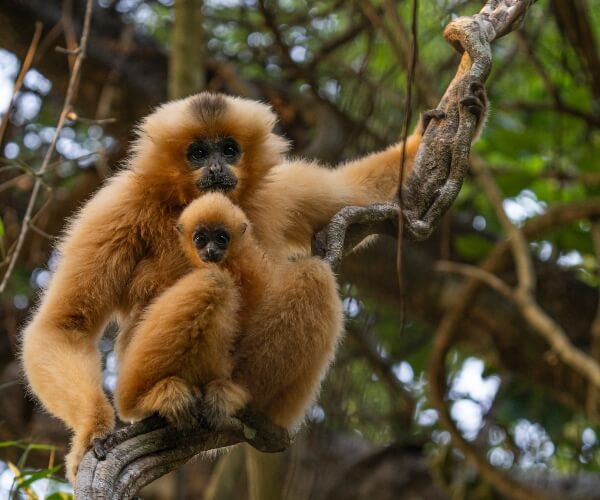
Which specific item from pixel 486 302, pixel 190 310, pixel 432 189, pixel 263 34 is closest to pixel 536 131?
pixel 486 302

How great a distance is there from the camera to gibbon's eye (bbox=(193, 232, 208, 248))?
3.35 m

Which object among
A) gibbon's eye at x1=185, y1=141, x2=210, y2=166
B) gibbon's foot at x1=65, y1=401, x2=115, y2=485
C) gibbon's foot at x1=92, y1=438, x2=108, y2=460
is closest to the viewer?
gibbon's foot at x1=92, y1=438, x2=108, y2=460

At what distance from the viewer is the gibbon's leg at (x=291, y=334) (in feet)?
10.8

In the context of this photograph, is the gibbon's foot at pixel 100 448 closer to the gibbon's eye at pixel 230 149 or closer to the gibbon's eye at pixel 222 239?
the gibbon's eye at pixel 222 239

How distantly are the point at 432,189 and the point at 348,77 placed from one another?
3.19 m

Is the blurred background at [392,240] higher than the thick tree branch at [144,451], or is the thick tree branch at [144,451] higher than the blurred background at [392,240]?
the thick tree branch at [144,451]

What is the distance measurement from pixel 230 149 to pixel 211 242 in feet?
2.56

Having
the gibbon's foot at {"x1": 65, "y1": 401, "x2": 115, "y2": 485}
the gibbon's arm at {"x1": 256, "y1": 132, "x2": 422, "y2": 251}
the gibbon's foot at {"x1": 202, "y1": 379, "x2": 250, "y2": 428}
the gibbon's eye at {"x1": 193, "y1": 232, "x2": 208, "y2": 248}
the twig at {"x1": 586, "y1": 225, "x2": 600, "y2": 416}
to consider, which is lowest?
the twig at {"x1": 586, "y1": 225, "x2": 600, "y2": 416}

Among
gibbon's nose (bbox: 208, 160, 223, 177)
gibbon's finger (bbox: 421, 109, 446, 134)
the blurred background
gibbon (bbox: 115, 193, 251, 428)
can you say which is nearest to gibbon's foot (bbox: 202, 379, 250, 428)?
gibbon (bbox: 115, 193, 251, 428)

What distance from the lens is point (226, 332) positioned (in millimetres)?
3166

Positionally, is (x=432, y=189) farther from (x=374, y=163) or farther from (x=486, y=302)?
(x=486, y=302)

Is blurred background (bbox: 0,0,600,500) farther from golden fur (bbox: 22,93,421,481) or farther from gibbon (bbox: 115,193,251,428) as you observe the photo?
gibbon (bbox: 115,193,251,428)

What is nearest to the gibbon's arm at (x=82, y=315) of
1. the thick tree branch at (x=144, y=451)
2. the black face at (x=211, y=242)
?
the thick tree branch at (x=144, y=451)

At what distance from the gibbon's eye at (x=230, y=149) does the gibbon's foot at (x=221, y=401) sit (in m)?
1.18
